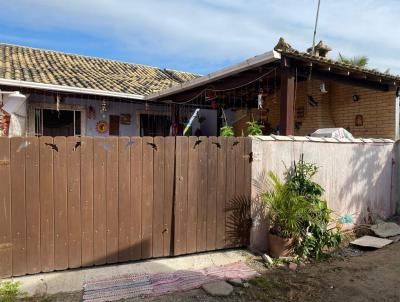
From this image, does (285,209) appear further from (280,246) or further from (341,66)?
(341,66)

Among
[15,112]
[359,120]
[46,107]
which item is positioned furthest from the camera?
[46,107]

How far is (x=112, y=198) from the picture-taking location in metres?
4.45

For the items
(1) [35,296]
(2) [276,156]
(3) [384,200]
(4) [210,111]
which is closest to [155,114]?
(4) [210,111]

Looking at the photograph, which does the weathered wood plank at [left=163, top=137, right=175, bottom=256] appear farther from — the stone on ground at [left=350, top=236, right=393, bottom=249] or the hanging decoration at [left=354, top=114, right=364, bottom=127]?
the hanging decoration at [left=354, top=114, right=364, bottom=127]

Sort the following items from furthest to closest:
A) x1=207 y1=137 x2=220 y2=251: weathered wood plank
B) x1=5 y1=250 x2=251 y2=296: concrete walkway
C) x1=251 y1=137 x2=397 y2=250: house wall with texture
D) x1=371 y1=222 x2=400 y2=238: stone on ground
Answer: x1=371 y1=222 x2=400 y2=238: stone on ground
x1=251 y1=137 x2=397 y2=250: house wall with texture
x1=207 y1=137 x2=220 y2=251: weathered wood plank
x1=5 y1=250 x2=251 y2=296: concrete walkway

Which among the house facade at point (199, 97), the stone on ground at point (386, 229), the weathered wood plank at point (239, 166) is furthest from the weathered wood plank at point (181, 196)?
the stone on ground at point (386, 229)

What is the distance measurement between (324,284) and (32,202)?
374cm

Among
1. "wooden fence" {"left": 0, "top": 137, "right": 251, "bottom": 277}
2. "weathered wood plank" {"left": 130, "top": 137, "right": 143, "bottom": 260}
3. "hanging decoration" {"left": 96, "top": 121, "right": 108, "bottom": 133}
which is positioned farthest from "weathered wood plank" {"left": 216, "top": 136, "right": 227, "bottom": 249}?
"hanging decoration" {"left": 96, "top": 121, "right": 108, "bottom": 133}

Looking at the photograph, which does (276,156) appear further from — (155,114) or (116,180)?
(155,114)

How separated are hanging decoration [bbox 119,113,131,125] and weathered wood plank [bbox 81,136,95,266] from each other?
5.78m

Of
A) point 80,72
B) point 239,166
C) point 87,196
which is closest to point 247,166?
point 239,166

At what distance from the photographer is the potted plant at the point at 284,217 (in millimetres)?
4910

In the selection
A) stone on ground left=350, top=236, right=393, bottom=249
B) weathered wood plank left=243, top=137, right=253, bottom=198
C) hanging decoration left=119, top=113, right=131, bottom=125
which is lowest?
stone on ground left=350, top=236, right=393, bottom=249

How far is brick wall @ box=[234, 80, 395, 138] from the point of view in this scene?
7.35 meters
